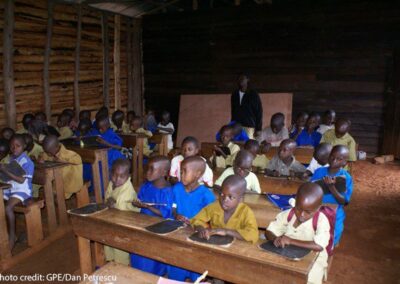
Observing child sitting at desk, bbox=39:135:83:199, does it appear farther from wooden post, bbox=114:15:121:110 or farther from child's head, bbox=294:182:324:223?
wooden post, bbox=114:15:121:110

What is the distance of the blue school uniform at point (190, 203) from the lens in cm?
299

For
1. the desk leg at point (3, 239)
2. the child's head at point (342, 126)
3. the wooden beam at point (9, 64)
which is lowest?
the desk leg at point (3, 239)

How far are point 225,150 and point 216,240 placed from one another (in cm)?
252

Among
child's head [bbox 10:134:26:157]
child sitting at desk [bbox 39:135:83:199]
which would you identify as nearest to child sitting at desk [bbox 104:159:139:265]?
child sitting at desk [bbox 39:135:83:199]

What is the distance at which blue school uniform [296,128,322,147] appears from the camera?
602 cm

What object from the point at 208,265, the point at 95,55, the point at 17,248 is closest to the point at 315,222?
the point at 208,265

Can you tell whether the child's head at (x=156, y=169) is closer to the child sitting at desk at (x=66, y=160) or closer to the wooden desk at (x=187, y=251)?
the wooden desk at (x=187, y=251)

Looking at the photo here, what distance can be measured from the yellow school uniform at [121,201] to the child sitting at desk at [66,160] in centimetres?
139

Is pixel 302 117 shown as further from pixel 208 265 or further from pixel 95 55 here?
pixel 95 55

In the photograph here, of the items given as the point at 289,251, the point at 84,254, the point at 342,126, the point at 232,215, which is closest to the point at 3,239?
the point at 84,254

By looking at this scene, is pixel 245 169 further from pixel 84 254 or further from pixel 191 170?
pixel 84 254

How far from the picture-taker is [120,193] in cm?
321

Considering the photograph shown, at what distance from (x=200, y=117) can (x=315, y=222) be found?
23.9 feet

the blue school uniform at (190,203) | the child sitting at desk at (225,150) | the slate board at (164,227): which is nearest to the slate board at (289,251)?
the slate board at (164,227)
